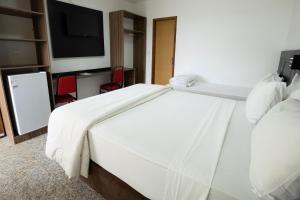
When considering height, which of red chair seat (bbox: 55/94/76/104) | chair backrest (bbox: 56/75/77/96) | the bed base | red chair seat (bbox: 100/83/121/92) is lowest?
the bed base

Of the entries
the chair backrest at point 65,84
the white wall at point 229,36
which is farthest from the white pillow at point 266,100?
the chair backrest at point 65,84

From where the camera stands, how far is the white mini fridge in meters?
2.18

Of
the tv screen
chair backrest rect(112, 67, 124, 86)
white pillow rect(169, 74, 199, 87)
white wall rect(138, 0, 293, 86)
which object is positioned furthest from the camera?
chair backrest rect(112, 67, 124, 86)

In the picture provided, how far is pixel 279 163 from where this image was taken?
0.67m

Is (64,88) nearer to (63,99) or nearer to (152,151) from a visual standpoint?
(63,99)

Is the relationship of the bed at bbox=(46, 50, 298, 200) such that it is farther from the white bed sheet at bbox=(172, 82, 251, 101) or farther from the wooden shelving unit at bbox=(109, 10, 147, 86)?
the wooden shelving unit at bbox=(109, 10, 147, 86)

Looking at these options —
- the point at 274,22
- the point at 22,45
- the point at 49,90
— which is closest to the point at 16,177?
the point at 49,90

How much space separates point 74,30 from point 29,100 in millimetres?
1651

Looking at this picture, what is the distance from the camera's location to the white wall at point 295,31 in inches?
92.9

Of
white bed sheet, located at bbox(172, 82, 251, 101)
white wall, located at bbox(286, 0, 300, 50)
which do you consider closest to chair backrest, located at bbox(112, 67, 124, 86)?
white bed sheet, located at bbox(172, 82, 251, 101)

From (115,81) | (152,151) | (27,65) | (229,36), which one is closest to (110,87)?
(115,81)

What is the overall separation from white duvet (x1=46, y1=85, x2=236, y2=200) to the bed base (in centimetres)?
9

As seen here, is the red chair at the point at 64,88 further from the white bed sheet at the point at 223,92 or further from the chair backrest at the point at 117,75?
the white bed sheet at the point at 223,92

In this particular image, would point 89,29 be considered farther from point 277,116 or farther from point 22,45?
point 277,116
